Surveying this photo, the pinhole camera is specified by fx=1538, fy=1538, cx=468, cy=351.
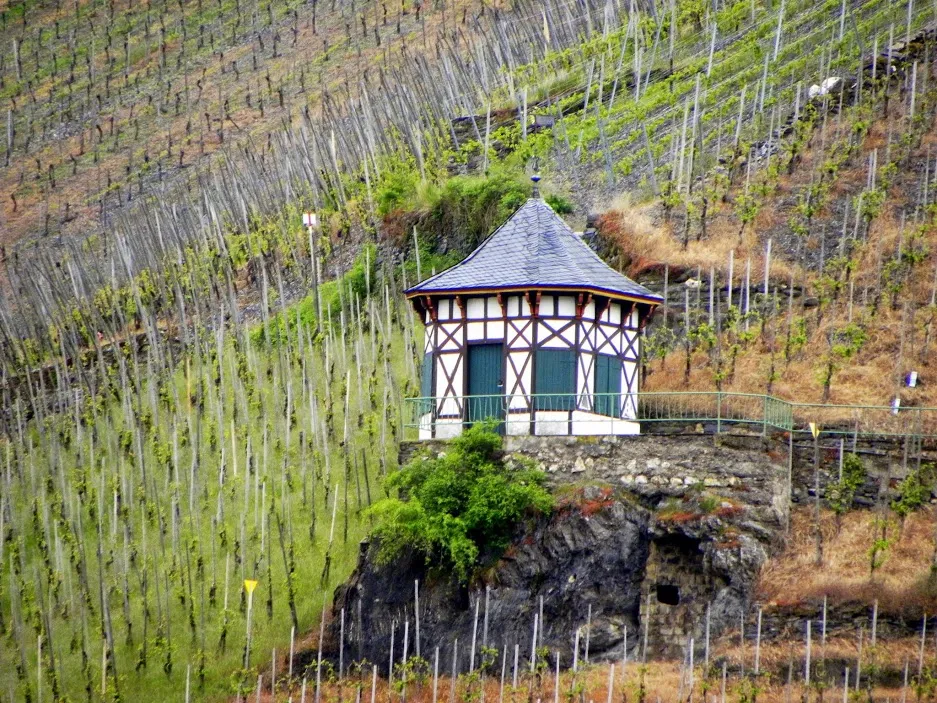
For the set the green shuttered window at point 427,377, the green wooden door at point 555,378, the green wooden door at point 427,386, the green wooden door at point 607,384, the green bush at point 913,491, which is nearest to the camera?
the green bush at point 913,491

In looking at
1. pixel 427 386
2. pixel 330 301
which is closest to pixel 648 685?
pixel 427 386

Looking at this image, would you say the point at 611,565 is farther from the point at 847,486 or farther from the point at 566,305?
the point at 566,305

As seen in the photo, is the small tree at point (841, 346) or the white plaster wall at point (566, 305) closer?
the white plaster wall at point (566, 305)

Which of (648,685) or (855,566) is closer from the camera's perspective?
(648,685)

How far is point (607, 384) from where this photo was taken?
3112 cm

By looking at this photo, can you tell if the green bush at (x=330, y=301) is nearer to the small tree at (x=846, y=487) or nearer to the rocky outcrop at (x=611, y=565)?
the rocky outcrop at (x=611, y=565)

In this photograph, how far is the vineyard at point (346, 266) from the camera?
3225 cm

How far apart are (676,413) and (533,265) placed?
13.9ft

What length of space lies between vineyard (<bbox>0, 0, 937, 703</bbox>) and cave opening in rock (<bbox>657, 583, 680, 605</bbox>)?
1.44 m

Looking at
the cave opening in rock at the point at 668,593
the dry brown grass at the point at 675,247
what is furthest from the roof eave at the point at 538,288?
the dry brown grass at the point at 675,247

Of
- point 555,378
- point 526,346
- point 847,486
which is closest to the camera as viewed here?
point 847,486

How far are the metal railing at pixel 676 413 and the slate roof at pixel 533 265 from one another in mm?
2201

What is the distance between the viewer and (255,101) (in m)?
62.2

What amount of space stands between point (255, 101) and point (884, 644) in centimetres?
4227
